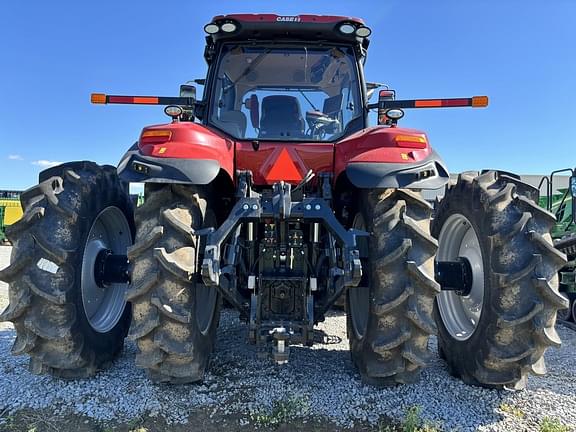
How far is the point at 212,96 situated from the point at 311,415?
8.55 ft

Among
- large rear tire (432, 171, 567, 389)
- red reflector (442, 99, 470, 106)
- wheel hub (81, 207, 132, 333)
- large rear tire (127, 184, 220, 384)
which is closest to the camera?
large rear tire (127, 184, 220, 384)

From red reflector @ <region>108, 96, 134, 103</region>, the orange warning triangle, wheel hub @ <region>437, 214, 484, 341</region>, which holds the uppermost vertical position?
red reflector @ <region>108, 96, 134, 103</region>

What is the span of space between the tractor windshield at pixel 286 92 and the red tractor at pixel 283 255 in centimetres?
13

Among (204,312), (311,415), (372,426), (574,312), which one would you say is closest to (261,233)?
(204,312)

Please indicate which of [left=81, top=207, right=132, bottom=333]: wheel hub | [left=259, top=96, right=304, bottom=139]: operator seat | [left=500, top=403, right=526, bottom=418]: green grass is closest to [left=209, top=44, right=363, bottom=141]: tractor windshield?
[left=259, top=96, right=304, bottom=139]: operator seat

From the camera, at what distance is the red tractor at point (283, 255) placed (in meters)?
2.64

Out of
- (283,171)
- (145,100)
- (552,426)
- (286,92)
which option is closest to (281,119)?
(286,92)

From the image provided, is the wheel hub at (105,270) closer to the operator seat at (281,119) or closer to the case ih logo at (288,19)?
the operator seat at (281,119)

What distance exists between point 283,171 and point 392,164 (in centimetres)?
79

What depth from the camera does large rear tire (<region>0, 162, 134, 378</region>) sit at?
286 cm

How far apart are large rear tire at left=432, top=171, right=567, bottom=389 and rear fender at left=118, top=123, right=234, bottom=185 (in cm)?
181

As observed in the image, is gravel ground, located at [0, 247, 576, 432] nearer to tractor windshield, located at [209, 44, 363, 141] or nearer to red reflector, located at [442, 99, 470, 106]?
tractor windshield, located at [209, 44, 363, 141]

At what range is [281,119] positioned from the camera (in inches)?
146

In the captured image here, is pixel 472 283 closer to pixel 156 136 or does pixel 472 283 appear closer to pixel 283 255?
pixel 283 255
